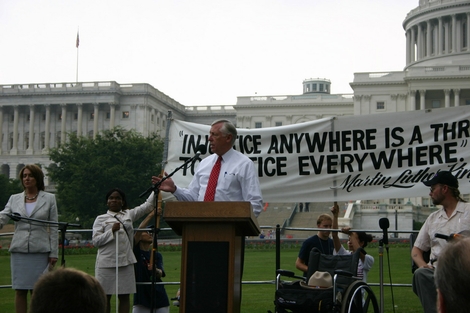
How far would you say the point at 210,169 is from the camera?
779 cm

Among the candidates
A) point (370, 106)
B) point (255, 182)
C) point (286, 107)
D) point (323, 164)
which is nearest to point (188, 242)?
point (255, 182)

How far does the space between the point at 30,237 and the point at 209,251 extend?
3522mm

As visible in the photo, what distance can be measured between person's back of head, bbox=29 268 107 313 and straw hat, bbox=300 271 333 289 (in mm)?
5443

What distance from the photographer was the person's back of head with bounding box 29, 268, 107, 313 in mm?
3004

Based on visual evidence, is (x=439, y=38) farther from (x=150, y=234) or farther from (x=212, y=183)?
(x=212, y=183)

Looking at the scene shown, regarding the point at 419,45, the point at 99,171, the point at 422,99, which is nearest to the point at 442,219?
the point at 99,171

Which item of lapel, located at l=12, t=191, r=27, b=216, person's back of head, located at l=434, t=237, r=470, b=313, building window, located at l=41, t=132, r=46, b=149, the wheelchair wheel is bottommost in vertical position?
the wheelchair wheel

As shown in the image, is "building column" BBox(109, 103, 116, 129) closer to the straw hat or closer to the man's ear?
the straw hat

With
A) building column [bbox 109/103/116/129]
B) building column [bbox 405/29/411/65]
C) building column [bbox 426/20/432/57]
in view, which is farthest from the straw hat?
building column [bbox 405/29/411/65]

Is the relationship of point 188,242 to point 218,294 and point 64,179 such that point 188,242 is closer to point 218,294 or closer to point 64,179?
point 218,294

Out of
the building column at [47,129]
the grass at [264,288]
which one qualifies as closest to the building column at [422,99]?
the building column at [47,129]

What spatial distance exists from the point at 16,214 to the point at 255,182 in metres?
2.94

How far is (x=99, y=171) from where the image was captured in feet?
195

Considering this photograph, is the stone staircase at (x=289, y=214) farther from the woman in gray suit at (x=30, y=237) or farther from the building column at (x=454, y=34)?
the woman in gray suit at (x=30, y=237)
